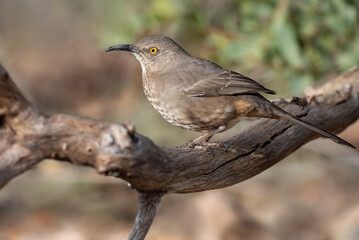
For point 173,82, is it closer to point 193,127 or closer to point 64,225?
point 193,127

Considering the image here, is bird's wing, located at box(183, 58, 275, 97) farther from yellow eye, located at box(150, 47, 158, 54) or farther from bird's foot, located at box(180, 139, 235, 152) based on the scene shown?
bird's foot, located at box(180, 139, 235, 152)

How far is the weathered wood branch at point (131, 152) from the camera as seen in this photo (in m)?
2.96

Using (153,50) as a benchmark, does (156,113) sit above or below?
below

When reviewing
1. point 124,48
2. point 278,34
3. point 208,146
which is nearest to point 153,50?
point 124,48

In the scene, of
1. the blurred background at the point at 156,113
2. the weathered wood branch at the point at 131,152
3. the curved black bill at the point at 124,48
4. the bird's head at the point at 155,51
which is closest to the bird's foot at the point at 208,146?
the weathered wood branch at the point at 131,152

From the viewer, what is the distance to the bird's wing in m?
4.69

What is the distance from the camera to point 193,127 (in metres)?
4.71

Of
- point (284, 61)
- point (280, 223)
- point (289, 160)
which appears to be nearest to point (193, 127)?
point (284, 61)

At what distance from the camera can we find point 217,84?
4805mm

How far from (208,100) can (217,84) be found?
0.17 m

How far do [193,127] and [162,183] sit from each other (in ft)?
4.09

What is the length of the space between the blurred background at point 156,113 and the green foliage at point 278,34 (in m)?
0.01

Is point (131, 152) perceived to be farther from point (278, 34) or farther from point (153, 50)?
point (278, 34)

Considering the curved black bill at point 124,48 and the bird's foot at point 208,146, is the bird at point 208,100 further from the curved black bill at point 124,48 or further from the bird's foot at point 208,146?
the curved black bill at point 124,48
